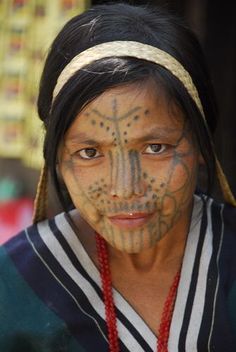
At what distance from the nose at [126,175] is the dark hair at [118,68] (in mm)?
143

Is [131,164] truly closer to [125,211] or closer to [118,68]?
[125,211]

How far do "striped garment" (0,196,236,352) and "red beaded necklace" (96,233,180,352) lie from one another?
0.05ft

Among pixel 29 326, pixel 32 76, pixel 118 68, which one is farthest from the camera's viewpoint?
pixel 32 76

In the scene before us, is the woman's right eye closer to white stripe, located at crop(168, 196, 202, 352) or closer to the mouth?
the mouth

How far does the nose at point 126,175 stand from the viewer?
1.63 meters

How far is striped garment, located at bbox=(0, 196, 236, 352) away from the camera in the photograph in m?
1.79

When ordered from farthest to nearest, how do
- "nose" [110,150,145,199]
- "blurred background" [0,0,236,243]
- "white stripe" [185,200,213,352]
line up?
"blurred background" [0,0,236,243] → "white stripe" [185,200,213,352] → "nose" [110,150,145,199]

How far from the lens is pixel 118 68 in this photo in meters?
1.63

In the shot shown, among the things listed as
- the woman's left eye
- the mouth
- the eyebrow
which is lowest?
the mouth

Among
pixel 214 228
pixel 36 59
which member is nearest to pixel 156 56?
pixel 214 228

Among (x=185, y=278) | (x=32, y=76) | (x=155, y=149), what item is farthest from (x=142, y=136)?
(x=32, y=76)

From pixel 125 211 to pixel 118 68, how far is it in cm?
32

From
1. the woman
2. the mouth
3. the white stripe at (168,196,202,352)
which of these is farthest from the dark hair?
the mouth

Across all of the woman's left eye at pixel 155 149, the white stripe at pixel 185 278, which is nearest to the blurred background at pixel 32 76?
the white stripe at pixel 185 278
